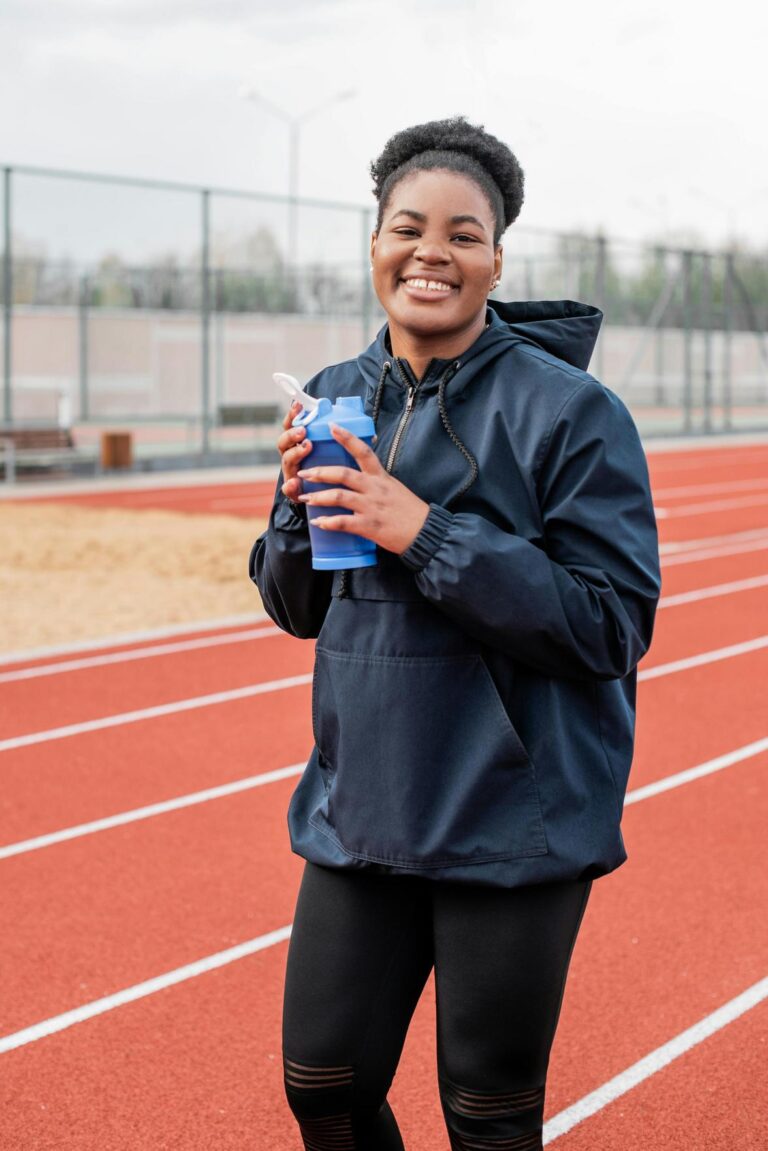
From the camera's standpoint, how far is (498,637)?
202 cm

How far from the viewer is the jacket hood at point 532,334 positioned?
86.4 inches

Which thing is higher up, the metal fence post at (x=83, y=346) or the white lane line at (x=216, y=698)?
the metal fence post at (x=83, y=346)

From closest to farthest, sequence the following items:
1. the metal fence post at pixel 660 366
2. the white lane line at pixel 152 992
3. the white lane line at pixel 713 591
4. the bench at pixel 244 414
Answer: the white lane line at pixel 152 992 < the white lane line at pixel 713 591 < the bench at pixel 244 414 < the metal fence post at pixel 660 366

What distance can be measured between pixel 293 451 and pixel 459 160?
0.51m

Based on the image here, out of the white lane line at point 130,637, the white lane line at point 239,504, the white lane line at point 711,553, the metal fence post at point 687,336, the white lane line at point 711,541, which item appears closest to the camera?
the white lane line at point 130,637

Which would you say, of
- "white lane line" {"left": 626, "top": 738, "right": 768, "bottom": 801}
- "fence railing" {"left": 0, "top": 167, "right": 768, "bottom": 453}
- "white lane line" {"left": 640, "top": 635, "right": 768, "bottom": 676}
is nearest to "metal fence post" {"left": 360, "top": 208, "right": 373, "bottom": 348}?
"fence railing" {"left": 0, "top": 167, "right": 768, "bottom": 453}

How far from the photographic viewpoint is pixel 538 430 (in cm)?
205

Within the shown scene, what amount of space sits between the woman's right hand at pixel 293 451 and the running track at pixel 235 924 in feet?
5.94

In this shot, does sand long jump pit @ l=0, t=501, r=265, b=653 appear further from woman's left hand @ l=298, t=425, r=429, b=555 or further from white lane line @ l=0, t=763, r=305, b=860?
woman's left hand @ l=298, t=425, r=429, b=555

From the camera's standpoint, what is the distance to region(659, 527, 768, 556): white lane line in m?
13.8

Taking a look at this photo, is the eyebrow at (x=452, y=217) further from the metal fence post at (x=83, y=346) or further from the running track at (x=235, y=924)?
the metal fence post at (x=83, y=346)

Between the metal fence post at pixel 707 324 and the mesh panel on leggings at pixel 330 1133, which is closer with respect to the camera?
the mesh panel on leggings at pixel 330 1133

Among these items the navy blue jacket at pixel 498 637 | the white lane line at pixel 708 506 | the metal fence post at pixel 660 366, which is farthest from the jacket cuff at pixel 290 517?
the metal fence post at pixel 660 366

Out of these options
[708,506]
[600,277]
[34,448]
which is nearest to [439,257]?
[708,506]
